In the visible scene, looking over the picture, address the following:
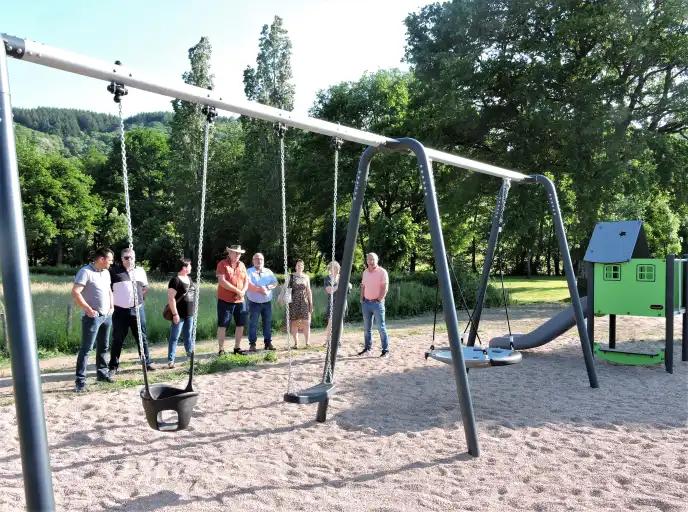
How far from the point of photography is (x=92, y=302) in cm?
668

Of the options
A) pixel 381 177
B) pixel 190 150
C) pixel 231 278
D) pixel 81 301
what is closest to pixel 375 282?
pixel 231 278

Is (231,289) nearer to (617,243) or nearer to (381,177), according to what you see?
(617,243)

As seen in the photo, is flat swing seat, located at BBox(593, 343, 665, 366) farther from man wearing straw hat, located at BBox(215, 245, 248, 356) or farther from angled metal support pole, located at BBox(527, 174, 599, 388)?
man wearing straw hat, located at BBox(215, 245, 248, 356)

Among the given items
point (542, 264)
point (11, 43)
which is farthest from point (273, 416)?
point (542, 264)

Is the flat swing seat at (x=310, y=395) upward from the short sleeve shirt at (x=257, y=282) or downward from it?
downward

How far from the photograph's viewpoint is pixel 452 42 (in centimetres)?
1959

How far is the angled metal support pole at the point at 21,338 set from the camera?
252 centimetres

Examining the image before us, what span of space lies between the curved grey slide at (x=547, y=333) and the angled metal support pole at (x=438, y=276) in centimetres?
439

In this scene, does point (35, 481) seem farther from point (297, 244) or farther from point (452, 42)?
point (297, 244)

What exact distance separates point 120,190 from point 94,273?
171ft

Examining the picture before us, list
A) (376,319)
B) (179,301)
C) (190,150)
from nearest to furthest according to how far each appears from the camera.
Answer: (179,301) < (376,319) < (190,150)

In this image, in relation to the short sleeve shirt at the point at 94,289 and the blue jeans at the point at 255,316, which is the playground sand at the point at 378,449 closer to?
the short sleeve shirt at the point at 94,289

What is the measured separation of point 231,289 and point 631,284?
5570mm

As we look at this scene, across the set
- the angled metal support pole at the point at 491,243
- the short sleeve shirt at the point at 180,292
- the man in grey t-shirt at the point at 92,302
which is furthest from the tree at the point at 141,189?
the angled metal support pole at the point at 491,243
